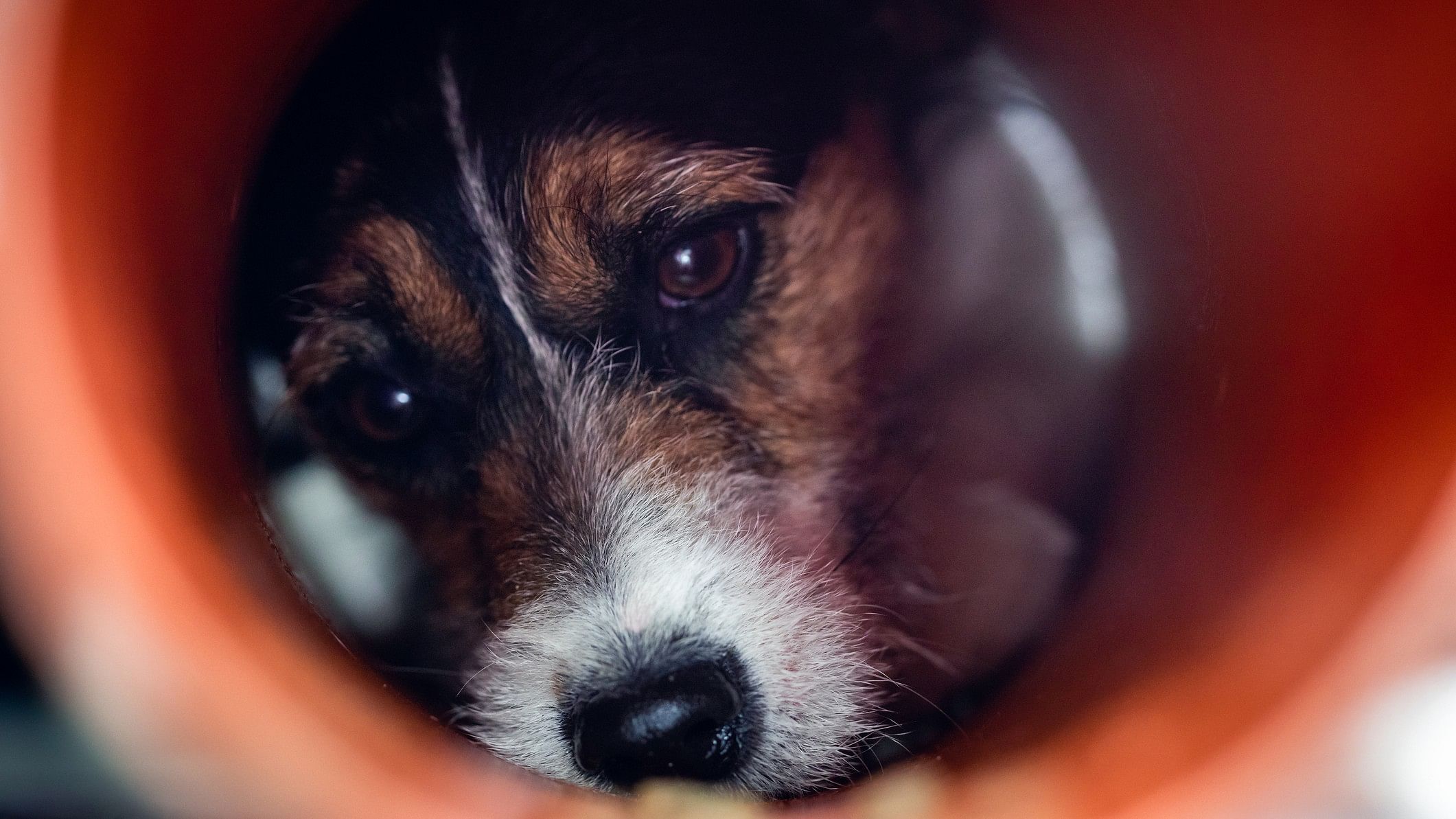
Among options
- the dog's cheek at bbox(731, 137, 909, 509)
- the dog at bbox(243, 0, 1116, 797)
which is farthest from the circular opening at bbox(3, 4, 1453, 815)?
the dog's cheek at bbox(731, 137, 909, 509)

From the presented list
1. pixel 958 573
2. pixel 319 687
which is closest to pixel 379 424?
pixel 319 687

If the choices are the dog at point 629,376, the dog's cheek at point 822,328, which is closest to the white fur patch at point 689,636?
the dog at point 629,376

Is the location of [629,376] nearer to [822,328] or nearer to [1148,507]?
[822,328]

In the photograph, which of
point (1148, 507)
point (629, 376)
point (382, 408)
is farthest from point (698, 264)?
point (1148, 507)

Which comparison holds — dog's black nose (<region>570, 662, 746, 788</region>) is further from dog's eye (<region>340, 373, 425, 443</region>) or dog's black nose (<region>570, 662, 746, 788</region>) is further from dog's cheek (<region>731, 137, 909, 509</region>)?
dog's eye (<region>340, 373, 425, 443</region>)

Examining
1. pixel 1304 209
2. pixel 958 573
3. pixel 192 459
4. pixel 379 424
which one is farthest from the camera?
pixel 958 573

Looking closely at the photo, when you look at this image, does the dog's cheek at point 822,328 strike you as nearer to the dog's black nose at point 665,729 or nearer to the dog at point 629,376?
the dog at point 629,376

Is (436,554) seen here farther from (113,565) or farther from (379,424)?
(113,565)
